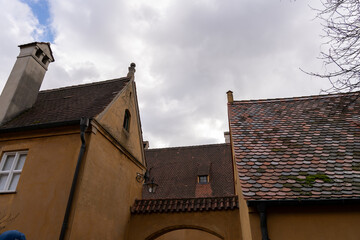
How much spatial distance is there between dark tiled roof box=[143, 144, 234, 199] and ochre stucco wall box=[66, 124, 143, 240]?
7177 millimetres

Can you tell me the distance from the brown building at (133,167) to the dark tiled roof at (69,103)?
0.20 feet

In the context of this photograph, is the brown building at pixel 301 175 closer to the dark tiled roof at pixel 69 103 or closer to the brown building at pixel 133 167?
the brown building at pixel 133 167

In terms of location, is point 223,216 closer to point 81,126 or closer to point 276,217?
point 276,217

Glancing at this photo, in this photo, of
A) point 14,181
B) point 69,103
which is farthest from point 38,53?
point 14,181

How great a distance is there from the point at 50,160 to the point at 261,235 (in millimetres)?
6297

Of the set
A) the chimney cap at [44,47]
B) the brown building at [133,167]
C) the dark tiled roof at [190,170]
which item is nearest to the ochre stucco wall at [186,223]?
the brown building at [133,167]

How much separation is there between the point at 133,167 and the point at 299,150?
7.02m

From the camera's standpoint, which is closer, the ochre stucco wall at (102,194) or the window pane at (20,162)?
the ochre stucco wall at (102,194)

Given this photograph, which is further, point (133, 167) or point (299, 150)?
point (133, 167)

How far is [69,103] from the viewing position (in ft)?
33.3

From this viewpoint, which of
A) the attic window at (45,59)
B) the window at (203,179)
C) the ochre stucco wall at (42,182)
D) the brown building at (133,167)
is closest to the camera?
the brown building at (133,167)

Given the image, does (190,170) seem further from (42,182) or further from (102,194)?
(42,182)

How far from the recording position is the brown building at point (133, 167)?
5156mm

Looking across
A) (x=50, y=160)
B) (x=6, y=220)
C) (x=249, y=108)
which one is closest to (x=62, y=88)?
(x=50, y=160)
